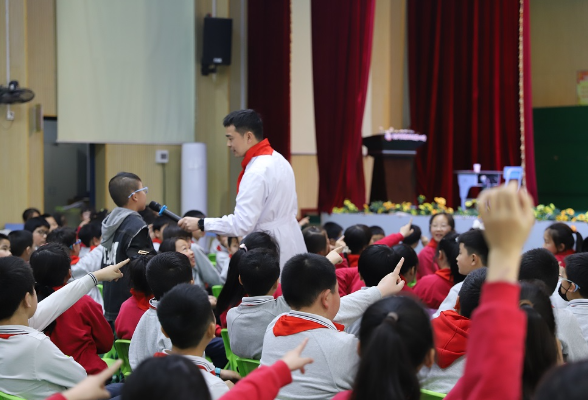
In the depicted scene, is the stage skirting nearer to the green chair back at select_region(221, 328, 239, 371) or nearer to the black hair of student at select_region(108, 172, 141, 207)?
the black hair of student at select_region(108, 172, 141, 207)

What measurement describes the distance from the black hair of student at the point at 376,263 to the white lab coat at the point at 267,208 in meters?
0.66

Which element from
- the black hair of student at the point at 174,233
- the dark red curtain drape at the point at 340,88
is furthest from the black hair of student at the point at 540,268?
the dark red curtain drape at the point at 340,88

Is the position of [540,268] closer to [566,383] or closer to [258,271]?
[258,271]

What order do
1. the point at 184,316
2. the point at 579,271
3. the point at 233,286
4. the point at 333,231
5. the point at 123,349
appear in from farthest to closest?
the point at 333,231
the point at 233,286
the point at 123,349
the point at 579,271
the point at 184,316

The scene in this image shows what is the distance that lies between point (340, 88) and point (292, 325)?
6.92 metres

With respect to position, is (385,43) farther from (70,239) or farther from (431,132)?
(70,239)

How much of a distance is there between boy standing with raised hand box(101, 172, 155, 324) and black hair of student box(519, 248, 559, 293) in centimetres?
177

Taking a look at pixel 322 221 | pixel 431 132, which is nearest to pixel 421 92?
pixel 431 132

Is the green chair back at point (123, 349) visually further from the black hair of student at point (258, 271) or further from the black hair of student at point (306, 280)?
the black hair of student at point (306, 280)

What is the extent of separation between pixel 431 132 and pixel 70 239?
707cm

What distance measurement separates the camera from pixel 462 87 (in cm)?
1079

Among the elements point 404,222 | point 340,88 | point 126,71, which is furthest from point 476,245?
point 126,71

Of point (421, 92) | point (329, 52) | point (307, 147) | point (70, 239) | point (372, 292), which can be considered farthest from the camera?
point (421, 92)

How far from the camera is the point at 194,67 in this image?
9.41 m
